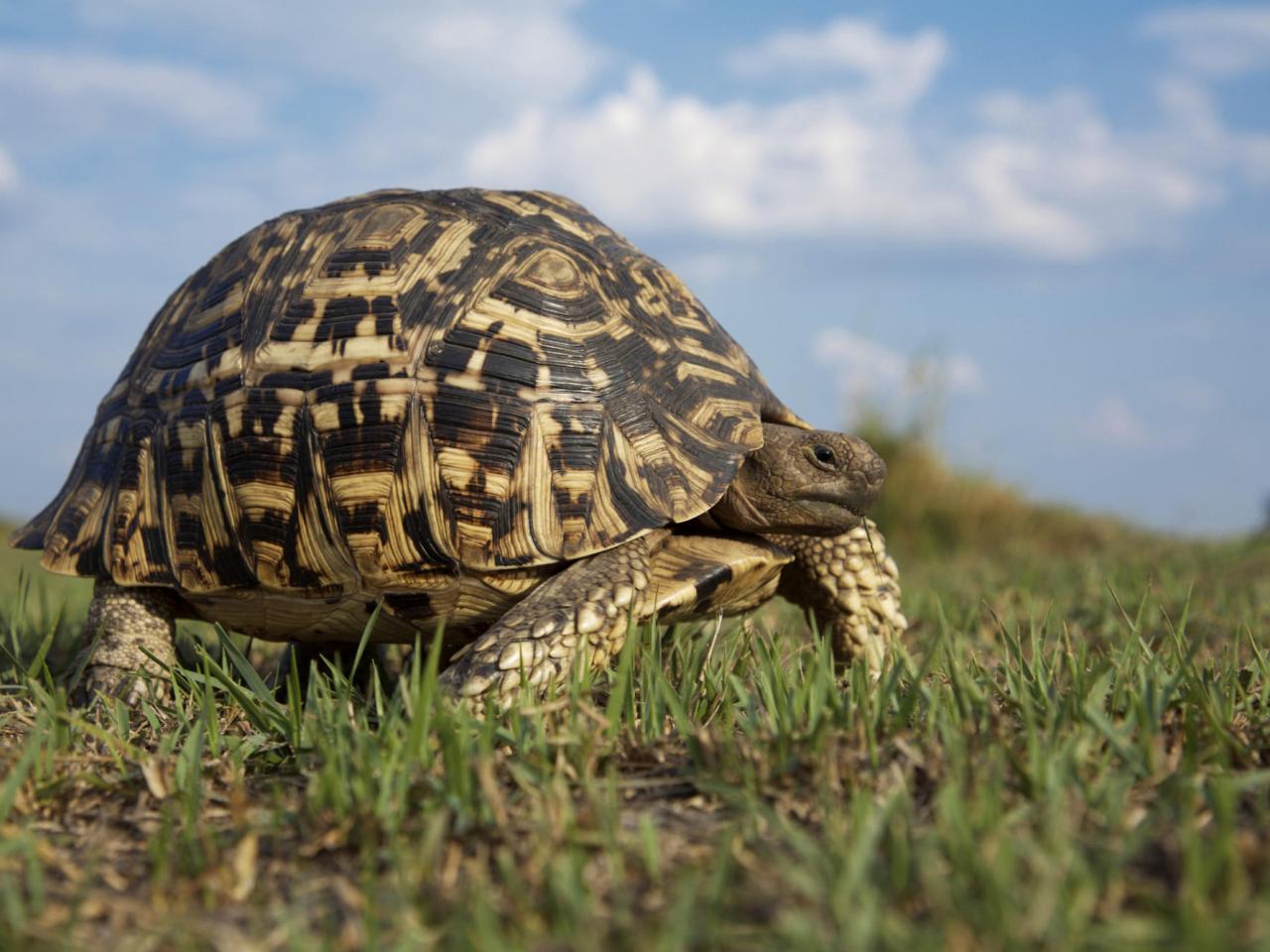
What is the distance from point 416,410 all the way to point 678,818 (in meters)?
1.56

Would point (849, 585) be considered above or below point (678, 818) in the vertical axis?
above

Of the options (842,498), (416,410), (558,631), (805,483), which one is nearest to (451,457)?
(416,410)

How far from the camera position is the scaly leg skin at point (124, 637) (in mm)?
3594

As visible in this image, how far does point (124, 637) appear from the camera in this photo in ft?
12.1

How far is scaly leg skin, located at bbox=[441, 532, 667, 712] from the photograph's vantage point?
111 inches

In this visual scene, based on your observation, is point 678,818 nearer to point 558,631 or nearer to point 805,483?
point 558,631

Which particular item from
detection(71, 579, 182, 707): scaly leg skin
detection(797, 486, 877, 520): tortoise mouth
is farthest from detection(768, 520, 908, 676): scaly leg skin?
detection(71, 579, 182, 707): scaly leg skin

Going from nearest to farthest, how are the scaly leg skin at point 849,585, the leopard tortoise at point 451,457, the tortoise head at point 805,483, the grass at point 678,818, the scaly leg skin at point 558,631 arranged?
the grass at point 678,818, the scaly leg skin at point 558,631, the leopard tortoise at point 451,457, the tortoise head at point 805,483, the scaly leg skin at point 849,585

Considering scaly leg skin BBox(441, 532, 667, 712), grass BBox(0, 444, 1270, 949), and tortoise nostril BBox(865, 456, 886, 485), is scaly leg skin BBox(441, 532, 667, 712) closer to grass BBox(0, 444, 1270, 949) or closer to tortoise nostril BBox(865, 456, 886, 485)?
grass BBox(0, 444, 1270, 949)

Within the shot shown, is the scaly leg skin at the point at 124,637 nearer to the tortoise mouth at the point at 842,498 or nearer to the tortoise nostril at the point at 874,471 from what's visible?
the tortoise mouth at the point at 842,498

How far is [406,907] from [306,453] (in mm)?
1867

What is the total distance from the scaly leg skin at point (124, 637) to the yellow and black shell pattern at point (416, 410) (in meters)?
0.13

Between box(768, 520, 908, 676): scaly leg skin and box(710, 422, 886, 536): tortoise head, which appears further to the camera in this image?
box(768, 520, 908, 676): scaly leg skin

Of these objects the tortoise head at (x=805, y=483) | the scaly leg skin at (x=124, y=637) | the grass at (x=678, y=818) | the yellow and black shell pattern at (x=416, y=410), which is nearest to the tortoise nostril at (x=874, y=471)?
the tortoise head at (x=805, y=483)
